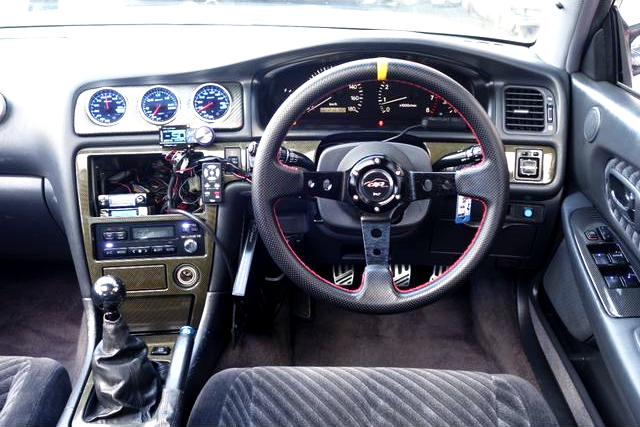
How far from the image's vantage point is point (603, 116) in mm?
1641

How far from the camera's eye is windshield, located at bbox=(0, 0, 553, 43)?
215 cm

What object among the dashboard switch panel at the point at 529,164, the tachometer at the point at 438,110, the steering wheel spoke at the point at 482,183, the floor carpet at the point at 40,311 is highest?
the tachometer at the point at 438,110

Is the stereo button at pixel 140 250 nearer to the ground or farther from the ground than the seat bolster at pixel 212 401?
farther from the ground

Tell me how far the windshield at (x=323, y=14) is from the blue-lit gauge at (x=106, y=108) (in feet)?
1.61

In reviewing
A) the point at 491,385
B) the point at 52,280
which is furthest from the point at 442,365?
the point at 52,280

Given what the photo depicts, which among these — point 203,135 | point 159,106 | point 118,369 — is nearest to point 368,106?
point 203,135

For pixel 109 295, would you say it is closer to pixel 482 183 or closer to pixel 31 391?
pixel 31 391

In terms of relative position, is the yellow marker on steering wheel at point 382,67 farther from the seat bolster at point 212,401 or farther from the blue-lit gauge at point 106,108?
the blue-lit gauge at point 106,108

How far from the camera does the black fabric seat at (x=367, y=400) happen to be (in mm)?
1325

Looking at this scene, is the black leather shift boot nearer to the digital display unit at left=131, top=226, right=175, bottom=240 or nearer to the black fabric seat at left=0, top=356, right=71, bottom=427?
the black fabric seat at left=0, top=356, right=71, bottom=427

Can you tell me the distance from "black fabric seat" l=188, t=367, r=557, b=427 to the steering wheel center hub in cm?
40

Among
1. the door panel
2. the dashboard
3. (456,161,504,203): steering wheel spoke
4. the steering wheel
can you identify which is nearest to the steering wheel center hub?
the steering wheel

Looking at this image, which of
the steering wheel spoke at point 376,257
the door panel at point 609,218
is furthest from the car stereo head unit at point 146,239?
the door panel at point 609,218

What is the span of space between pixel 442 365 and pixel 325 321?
0.48 m
